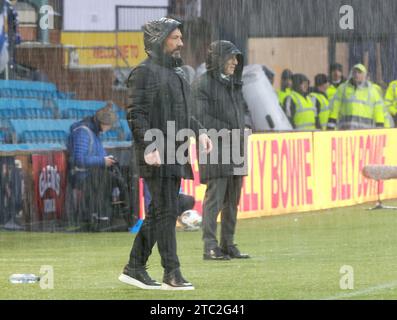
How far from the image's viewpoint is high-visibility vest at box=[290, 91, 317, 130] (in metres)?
24.8

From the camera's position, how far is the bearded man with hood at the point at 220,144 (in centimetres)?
1351

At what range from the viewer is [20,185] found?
18000mm

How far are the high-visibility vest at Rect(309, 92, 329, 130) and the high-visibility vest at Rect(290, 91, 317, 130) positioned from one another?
13 cm

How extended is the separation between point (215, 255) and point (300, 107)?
38.2 ft

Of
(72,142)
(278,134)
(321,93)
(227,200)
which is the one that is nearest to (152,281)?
(227,200)

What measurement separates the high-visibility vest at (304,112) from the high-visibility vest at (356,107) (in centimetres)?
83

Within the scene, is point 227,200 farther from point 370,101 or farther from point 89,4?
point 89,4

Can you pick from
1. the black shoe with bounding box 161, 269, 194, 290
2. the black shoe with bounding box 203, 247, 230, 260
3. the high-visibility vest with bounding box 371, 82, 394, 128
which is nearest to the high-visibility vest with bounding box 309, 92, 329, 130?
the high-visibility vest with bounding box 371, 82, 394, 128

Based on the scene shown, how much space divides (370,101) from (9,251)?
10232 millimetres

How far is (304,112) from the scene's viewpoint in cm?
2491

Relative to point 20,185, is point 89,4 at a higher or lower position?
higher
